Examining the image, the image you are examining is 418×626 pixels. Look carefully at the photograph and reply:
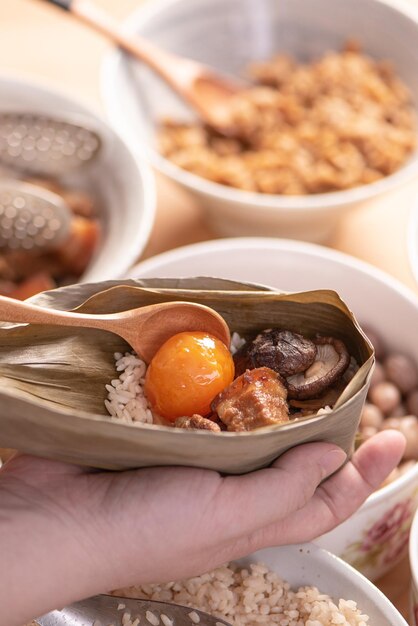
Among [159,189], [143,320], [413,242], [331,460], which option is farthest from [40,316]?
[159,189]

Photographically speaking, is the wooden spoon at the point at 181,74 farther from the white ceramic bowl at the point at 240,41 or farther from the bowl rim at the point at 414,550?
the bowl rim at the point at 414,550

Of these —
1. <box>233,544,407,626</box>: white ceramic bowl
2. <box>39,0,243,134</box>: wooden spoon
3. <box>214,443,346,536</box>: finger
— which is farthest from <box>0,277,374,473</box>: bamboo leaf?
<box>39,0,243,134</box>: wooden spoon

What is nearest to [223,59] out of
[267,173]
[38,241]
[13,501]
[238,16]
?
[238,16]

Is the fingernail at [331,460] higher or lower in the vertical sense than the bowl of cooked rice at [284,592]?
higher

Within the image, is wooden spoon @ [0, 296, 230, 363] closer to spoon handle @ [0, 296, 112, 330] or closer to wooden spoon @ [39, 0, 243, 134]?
spoon handle @ [0, 296, 112, 330]

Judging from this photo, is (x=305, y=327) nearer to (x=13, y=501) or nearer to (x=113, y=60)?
(x=13, y=501)

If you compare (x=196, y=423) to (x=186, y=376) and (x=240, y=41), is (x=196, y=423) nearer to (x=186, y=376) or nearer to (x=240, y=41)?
(x=186, y=376)

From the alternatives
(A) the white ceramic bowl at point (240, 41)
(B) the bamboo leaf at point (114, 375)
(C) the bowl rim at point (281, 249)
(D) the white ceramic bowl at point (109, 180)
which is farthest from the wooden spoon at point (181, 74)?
(B) the bamboo leaf at point (114, 375)


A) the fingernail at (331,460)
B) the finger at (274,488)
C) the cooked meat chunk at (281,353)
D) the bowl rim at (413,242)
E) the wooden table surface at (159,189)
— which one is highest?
the bowl rim at (413,242)
